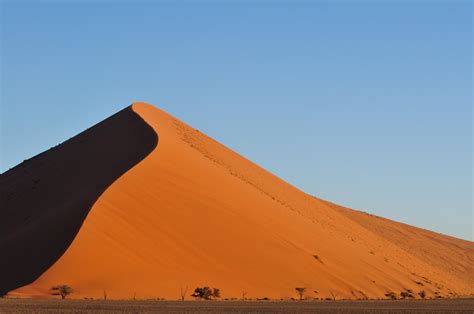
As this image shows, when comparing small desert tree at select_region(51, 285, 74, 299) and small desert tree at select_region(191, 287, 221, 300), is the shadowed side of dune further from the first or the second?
small desert tree at select_region(191, 287, 221, 300)

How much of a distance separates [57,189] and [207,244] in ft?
44.3

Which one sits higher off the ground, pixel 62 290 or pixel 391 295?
pixel 391 295

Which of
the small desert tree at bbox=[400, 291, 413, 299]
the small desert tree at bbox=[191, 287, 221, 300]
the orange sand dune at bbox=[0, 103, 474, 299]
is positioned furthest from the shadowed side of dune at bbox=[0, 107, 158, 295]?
the small desert tree at bbox=[400, 291, 413, 299]

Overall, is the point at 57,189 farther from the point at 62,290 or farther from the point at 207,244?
the point at 62,290

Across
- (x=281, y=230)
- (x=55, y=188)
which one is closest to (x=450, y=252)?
(x=281, y=230)

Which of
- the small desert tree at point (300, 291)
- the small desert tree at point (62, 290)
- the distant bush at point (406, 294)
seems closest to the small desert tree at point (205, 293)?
the small desert tree at point (300, 291)

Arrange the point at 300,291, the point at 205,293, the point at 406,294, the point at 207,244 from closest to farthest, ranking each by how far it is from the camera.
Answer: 1. the point at 205,293
2. the point at 300,291
3. the point at 207,244
4. the point at 406,294

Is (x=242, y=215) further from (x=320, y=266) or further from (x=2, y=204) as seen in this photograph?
(x=2, y=204)

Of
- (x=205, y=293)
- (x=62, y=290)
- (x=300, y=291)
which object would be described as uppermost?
(x=300, y=291)

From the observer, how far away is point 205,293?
44.7 meters

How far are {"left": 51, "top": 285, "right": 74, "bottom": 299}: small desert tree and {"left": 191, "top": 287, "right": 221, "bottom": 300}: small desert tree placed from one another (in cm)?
582

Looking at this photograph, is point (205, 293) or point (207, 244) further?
point (207, 244)

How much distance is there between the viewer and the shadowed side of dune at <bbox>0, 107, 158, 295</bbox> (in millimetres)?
48812

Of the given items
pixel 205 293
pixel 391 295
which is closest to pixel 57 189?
pixel 205 293
